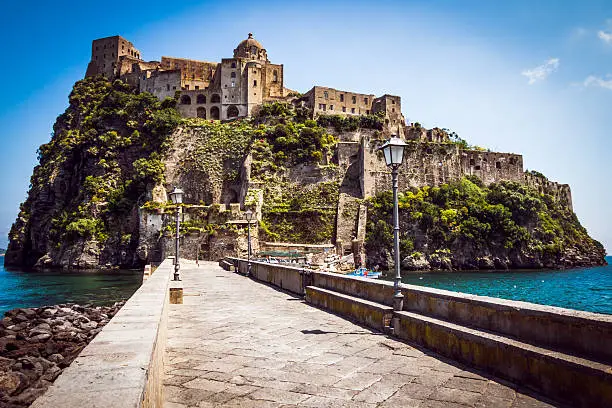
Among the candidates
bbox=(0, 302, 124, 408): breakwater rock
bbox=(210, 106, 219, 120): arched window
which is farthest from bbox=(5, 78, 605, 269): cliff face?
bbox=(0, 302, 124, 408): breakwater rock

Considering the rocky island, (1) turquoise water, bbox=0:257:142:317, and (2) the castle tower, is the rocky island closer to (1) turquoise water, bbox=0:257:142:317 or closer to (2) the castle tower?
(2) the castle tower

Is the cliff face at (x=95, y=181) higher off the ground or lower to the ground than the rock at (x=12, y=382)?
higher

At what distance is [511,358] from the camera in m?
4.70

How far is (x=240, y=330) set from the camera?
775 centimetres

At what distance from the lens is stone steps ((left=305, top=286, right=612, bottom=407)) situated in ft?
12.5

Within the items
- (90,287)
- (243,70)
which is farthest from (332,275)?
(243,70)

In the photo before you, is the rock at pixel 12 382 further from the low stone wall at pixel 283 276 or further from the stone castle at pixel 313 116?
the stone castle at pixel 313 116

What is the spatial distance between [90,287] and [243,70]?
42.5 meters

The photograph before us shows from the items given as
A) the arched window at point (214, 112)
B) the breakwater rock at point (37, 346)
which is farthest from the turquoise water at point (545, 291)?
the arched window at point (214, 112)

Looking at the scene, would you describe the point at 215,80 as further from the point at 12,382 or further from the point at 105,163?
the point at 12,382

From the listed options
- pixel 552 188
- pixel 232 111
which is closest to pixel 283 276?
pixel 232 111

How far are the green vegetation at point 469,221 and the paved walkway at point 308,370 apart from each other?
136ft

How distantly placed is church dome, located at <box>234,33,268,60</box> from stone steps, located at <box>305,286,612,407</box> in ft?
229

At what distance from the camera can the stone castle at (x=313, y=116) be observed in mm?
50969
